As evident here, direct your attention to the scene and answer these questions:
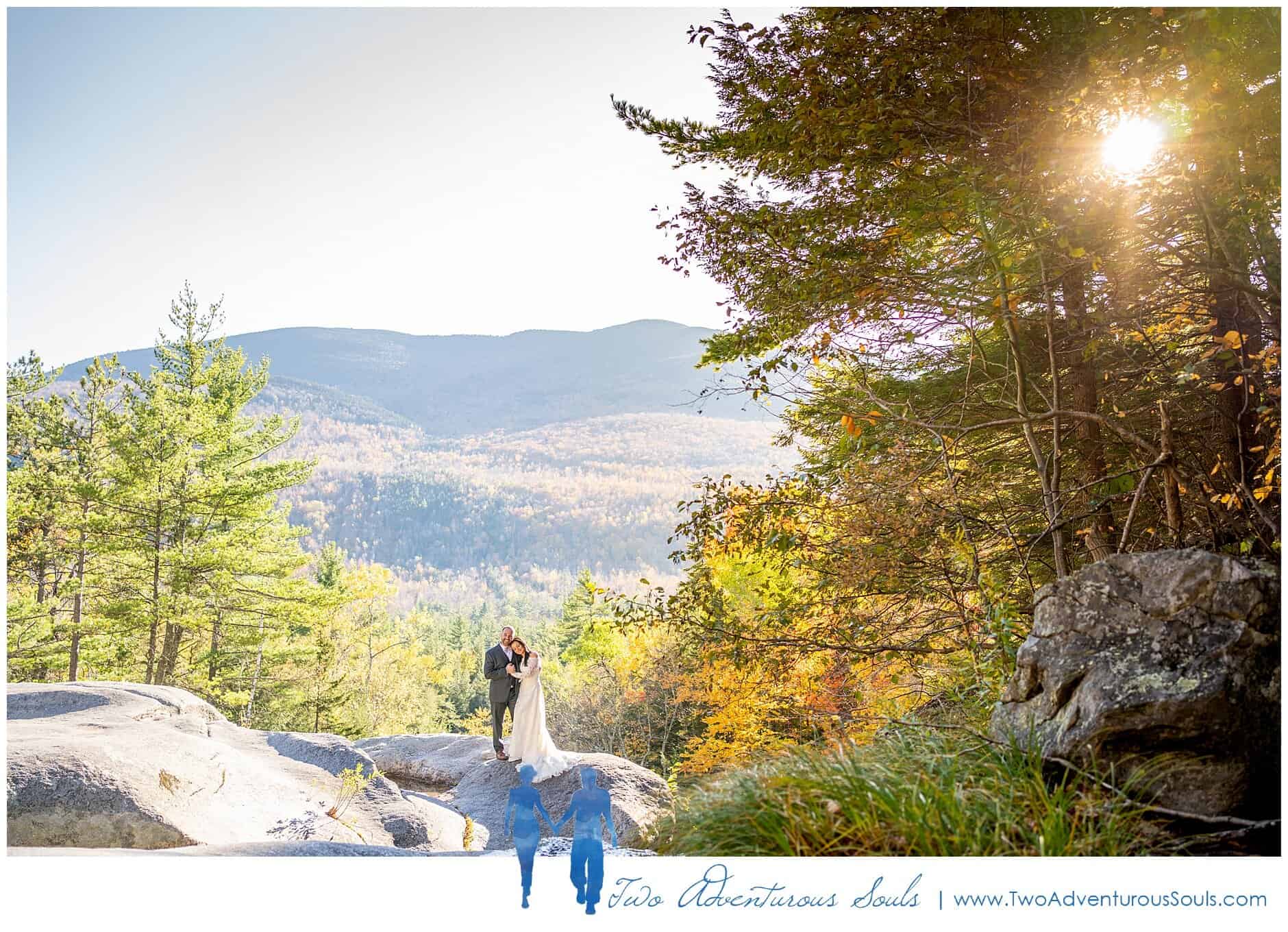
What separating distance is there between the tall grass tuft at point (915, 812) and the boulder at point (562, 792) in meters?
3.04

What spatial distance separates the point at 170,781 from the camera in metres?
4.57

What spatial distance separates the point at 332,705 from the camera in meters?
19.5

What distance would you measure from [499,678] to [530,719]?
548mm

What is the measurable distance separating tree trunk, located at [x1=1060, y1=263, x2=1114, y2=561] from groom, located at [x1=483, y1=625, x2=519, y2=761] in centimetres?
504

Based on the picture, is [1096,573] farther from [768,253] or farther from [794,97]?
[794,97]

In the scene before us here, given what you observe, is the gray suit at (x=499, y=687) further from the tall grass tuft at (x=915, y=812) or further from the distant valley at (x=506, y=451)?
the distant valley at (x=506, y=451)

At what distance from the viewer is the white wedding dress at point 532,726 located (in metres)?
7.25

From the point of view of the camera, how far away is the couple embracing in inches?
284

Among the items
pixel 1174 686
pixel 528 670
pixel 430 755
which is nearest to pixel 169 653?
pixel 430 755
